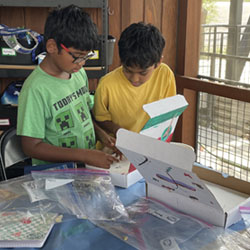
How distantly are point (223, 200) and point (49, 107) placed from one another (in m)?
0.69

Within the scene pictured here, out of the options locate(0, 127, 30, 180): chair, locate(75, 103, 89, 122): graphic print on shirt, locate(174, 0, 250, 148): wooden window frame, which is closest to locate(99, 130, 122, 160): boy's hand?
locate(75, 103, 89, 122): graphic print on shirt

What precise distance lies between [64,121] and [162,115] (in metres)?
0.47

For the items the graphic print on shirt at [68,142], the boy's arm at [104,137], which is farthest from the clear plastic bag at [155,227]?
the graphic print on shirt at [68,142]

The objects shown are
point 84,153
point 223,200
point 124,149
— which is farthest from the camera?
point 84,153

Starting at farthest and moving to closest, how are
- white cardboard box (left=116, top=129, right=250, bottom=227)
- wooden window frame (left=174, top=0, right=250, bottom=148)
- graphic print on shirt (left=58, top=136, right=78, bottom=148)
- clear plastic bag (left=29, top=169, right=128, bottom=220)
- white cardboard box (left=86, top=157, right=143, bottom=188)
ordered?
wooden window frame (left=174, top=0, right=250, bottom=148), graphic print on shirt (left=58, top=136, right=78, bottom=148), white cardboard box (left=86, top=157, right=143, bottom=188), clear plastic bag (left=29, top=169, right=128, bottom=220), white cardboard box (left=116, top=129, right=250, bottom=227)

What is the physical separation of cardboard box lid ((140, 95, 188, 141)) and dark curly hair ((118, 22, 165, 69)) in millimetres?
341

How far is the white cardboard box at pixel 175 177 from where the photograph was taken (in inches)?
32.6

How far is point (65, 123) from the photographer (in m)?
1.39

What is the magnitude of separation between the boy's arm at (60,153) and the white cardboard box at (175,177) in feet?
0.83

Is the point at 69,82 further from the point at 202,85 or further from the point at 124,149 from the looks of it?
the point at 202,85

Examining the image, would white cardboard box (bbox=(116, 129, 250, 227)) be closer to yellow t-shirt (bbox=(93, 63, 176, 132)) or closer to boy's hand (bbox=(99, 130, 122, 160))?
boy's hand (bbox=(99, 130, 122, 160))

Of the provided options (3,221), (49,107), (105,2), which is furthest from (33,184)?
(105,2)

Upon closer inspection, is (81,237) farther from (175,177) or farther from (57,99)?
(57,99)

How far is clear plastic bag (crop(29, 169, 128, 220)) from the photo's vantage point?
3.26ft
